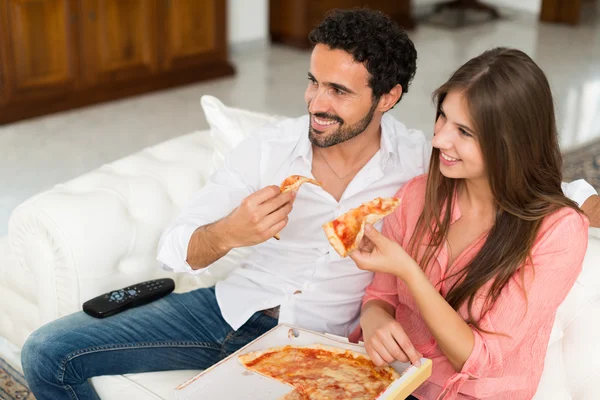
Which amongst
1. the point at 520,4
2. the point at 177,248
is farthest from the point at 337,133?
the point at 520,4

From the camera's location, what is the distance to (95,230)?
2.13 m

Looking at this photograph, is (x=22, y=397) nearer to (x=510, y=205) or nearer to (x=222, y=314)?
Result: (x=222, y=314)

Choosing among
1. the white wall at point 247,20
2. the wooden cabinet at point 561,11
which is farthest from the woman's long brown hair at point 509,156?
the wooden cabinet at point 561,11

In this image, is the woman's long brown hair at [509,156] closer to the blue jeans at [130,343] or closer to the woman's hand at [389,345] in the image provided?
the woman's hand at [389,345]

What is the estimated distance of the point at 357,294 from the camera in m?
2.08

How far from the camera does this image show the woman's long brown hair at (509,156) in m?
→ 1.63

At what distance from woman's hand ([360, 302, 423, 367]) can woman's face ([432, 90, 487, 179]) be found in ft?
1.15

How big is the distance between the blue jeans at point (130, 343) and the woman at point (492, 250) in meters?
0.47

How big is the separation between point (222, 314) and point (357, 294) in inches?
13.8

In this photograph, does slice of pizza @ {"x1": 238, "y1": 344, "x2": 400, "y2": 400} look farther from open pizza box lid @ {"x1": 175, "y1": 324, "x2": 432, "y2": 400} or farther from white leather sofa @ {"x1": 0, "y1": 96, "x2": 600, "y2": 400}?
white leather sofa @ {"x1": 0, "y1": 96, "x2": 600, "y2": 400}

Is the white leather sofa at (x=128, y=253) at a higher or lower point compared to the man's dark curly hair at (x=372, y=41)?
lower

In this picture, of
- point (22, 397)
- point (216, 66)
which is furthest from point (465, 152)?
point (216, 66)

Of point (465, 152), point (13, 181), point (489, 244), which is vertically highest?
point (465, 152)

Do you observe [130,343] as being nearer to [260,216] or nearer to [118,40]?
[260,216]
